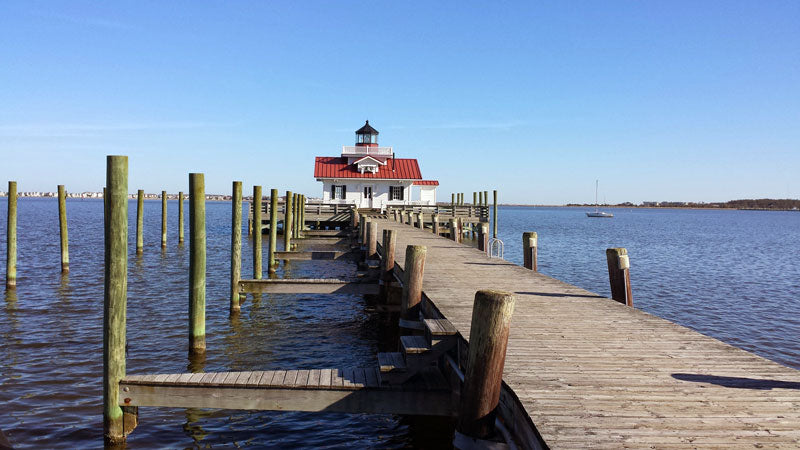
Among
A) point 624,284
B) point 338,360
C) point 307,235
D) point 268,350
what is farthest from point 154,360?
point 307,235

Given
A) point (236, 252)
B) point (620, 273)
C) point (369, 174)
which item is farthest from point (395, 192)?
point (620, 273)

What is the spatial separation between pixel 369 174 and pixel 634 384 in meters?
45.1

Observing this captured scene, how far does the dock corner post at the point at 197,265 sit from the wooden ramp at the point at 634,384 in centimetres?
434

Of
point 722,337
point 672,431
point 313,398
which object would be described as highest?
point 672,431

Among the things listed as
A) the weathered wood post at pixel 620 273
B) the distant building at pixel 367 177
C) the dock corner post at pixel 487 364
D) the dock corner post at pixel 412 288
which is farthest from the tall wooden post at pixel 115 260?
the distant building at pixel 367 177

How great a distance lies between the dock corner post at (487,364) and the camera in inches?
188

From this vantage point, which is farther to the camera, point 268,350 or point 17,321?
point 17,321

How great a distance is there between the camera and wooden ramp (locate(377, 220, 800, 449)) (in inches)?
154

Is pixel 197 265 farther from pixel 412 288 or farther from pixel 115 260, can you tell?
pixel 412 288

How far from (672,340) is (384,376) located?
3242 mm

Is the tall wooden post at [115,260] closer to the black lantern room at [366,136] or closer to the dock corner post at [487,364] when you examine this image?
the dock corner post at [487,364]

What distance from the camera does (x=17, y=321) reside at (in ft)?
44.4

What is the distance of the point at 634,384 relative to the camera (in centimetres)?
488

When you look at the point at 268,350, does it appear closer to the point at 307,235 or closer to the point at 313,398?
the point at 313,398
